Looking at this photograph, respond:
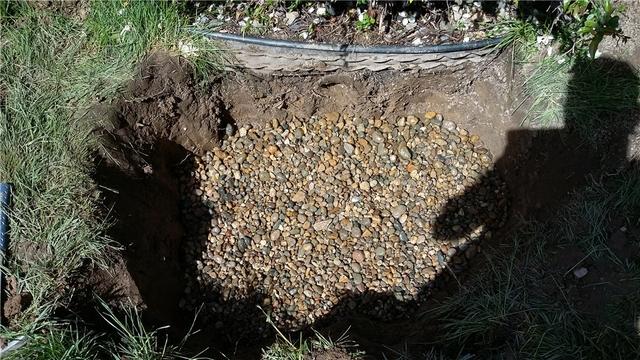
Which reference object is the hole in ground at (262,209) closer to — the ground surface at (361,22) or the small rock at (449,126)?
the small rock at (449,126)

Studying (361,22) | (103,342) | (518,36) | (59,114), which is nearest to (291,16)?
(361,22)

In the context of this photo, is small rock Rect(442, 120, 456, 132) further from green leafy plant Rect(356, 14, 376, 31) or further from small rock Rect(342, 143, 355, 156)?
green leafy plant Rect(356, 14, 376, 31)

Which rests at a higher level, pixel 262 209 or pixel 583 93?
pixel 583 93

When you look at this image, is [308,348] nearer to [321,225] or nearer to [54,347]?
[321,225]

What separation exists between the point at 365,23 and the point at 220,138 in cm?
108

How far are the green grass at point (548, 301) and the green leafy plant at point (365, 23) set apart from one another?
4.33 feet

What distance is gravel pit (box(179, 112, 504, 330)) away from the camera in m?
2.97

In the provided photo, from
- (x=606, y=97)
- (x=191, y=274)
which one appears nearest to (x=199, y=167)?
(x=191, y=274)

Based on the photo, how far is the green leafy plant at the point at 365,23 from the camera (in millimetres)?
2934

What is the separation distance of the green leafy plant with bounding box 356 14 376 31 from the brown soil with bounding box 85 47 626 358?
252mm

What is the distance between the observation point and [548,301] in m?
2.60

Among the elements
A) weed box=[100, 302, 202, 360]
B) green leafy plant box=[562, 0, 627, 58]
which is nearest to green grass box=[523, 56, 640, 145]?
green leafy plant box=[562, 0, 627, 58]

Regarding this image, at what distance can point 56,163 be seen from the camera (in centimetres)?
267

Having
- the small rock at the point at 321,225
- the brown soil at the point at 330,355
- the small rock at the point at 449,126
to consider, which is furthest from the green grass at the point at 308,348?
the small rock at the point at 449,126
